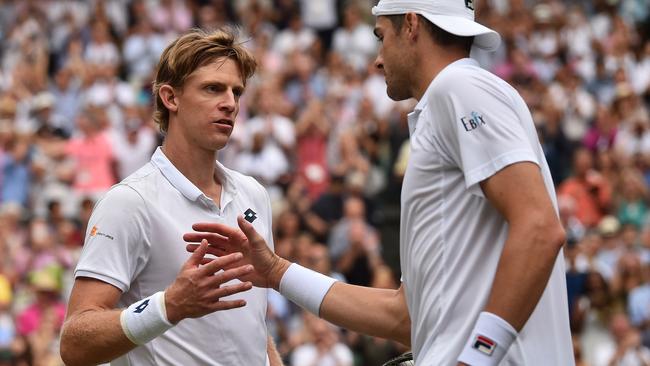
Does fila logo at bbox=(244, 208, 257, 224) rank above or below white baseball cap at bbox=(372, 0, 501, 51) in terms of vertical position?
below

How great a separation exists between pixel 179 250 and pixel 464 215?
142cm

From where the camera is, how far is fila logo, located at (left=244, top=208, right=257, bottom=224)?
5836 mm

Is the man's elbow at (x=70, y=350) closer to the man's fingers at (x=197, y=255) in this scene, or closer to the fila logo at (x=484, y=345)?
the man's fingers at (x=197, y=255)

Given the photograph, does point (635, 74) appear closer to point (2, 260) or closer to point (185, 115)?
point (2, 260)

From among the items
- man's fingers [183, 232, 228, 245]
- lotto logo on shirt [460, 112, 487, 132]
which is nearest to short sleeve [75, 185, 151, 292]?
man's fingers [183, 232, 228, 245]

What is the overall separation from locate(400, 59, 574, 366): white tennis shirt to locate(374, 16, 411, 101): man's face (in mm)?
247

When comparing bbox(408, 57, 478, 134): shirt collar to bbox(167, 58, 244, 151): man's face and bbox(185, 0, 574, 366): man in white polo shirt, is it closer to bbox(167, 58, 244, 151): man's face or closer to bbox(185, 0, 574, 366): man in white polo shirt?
bbox(185, 0, 574, 366): man in white polo shirt

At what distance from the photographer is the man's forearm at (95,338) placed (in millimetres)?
5156

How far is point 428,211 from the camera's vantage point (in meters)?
4.62

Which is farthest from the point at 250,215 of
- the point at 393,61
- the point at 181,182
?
the point at 393,61

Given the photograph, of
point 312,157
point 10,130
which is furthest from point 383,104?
point 10,130

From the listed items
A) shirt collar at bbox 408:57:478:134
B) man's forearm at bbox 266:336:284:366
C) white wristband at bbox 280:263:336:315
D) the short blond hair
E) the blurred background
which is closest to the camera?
shirt collar at bbox 408:57:478:134

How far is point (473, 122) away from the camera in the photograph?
4430 millimetres

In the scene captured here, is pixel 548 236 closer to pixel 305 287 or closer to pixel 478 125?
pixel 478 125
